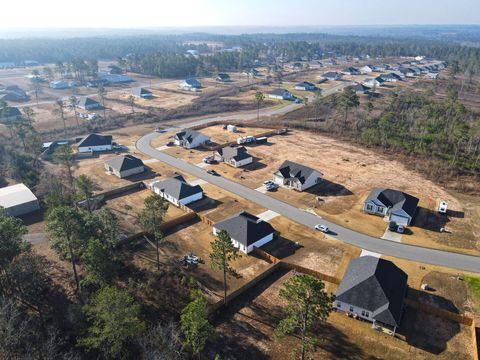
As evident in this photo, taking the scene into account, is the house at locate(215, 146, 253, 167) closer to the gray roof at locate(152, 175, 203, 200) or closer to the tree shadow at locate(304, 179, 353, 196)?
the gray roof at locate(152, 175, 203, 200)

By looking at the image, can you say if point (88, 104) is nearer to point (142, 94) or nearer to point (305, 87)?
point (142, 94)

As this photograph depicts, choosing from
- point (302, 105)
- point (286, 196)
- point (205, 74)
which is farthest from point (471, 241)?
point (205, 74)

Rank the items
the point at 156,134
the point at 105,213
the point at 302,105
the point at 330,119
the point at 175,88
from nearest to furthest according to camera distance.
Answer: the point at 105,213, the point at 156,134, the point at 330,119, the point at 302,105, the point at 175,88

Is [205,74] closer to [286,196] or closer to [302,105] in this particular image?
[302,105]

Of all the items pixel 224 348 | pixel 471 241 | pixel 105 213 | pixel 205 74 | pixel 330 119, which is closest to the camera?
pixel 224 348

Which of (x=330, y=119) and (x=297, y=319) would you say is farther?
(x=330, y=119)
